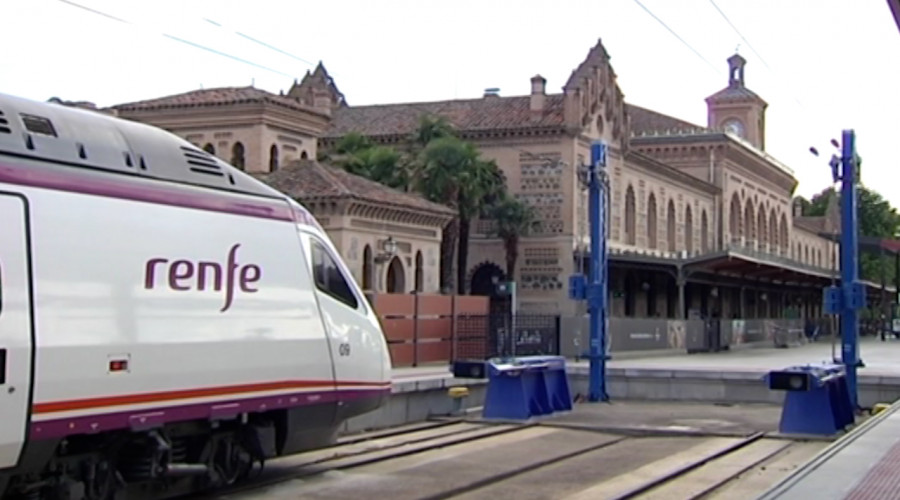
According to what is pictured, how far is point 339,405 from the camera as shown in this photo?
13.8 m

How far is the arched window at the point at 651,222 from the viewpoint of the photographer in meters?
58.9

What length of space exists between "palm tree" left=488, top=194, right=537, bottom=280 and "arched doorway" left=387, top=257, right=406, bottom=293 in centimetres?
957

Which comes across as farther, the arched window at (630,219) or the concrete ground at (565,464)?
the arched window at (630,219)

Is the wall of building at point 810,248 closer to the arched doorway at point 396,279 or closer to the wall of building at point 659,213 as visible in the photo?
the wall of building at point 659,213

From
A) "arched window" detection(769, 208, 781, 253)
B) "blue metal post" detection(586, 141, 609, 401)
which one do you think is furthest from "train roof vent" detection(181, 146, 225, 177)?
→ "arched window" detection(769, 208, 781, 253)

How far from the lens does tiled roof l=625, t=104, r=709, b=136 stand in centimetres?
7088

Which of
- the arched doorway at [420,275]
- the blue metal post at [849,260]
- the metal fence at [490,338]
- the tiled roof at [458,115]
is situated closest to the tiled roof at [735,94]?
the tiled roof at [458,115]

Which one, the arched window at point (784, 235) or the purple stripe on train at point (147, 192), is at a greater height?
the arched window at point (784, 235)

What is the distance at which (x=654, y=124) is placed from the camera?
72875mm

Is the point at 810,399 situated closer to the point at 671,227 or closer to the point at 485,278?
the point at 485,278

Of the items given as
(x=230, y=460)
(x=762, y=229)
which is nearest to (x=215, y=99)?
(x=230, y=460)

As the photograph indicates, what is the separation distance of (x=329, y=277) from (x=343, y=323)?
53 cm

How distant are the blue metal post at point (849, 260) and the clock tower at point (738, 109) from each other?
66103 mm

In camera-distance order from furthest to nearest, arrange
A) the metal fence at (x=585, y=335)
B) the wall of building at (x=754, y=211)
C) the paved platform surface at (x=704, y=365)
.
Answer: the wall of building at (x=754, y=211) → the metal fence at (x=585, y=335) → the paved platform surface at (x=704, y=365)
